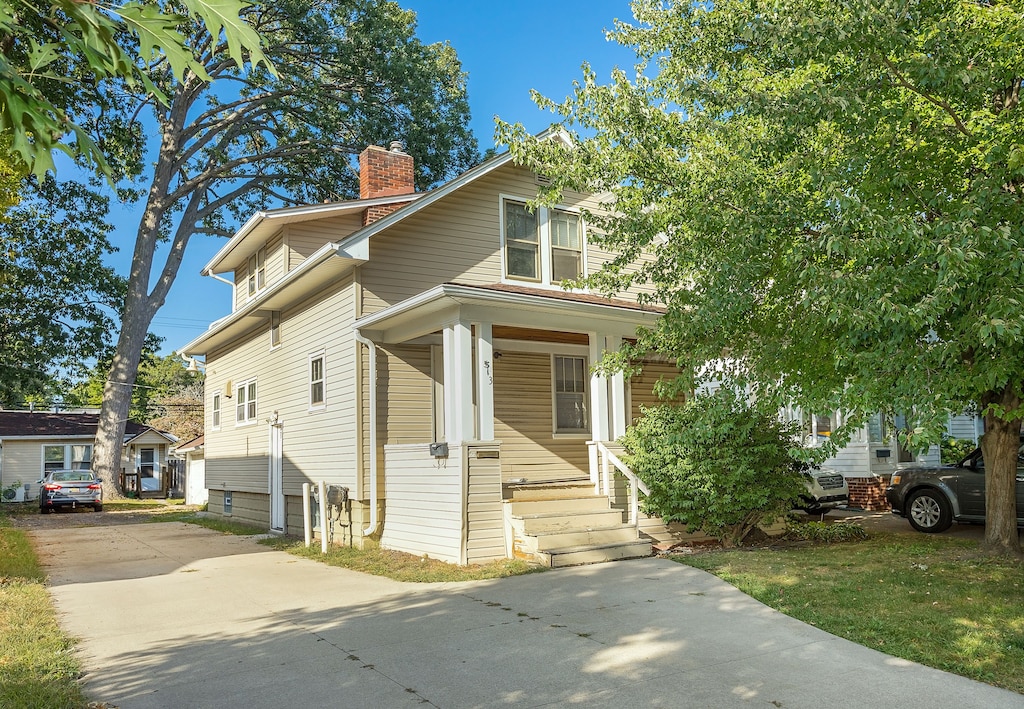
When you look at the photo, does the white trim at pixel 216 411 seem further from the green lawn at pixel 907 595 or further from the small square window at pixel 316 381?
the green lawn at pixel 907 595

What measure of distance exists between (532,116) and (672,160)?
305cm

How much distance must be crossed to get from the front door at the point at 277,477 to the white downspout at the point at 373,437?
13.0ft

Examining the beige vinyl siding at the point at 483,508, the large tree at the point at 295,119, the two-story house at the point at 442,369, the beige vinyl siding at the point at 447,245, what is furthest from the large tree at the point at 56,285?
the beige vinyl siding at the point at 483,508

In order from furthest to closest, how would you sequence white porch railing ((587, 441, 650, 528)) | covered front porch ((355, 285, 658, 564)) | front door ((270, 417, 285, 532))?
front door ((270, 417, 285, 532)), white porch railing ((587, 441, 650, 528)), covered front porch ((355, 285, 658, 564))

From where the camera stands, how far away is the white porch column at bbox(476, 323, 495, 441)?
10875 mm

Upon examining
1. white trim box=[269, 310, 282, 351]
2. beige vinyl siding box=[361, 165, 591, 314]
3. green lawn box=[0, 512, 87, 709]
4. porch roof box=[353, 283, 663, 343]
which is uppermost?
beige vinyl siding box=[361, 165, 591, 314]

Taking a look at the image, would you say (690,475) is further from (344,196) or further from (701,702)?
(344,196)

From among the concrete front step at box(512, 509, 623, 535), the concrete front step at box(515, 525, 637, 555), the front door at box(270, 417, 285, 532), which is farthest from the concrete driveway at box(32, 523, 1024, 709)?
the front door at box(270, 417, 285, 532)

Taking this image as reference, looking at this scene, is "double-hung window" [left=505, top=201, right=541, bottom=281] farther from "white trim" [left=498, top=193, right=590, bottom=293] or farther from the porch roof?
the porch roof

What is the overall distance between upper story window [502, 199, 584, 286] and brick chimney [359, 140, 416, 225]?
2.34 metres

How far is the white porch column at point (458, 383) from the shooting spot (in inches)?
418

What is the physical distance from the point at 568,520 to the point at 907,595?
436 cm

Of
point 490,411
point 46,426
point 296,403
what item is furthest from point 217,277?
point 46,426

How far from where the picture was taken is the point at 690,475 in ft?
36.6
